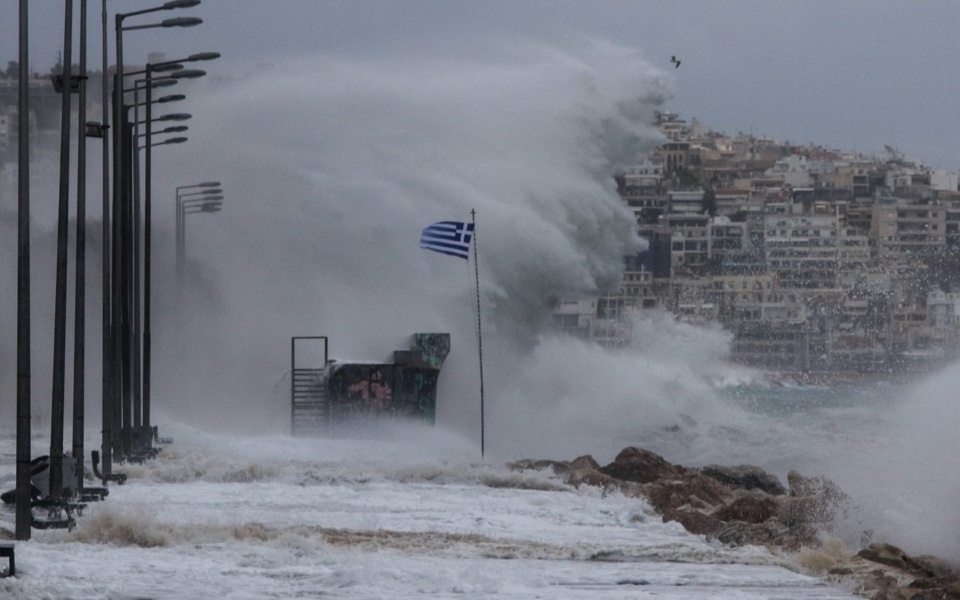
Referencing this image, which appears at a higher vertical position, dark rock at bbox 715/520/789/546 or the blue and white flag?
the blue and white flag

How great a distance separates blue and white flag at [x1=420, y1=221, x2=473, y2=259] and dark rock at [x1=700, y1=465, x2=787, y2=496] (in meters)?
5.74

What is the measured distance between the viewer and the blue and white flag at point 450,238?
34997mm

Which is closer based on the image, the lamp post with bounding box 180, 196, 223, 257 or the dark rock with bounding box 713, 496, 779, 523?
the dark rock with bounding box 713, 496, 779, 523

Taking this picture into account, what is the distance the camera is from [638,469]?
30.2 meters

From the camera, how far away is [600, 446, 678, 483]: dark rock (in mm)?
30086

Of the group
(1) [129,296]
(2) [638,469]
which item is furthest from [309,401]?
(2) [638,469]

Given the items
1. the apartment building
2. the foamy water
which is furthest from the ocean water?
the apartment building

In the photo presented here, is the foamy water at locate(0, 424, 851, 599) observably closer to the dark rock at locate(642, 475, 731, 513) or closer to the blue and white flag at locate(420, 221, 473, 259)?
the dark rock at locate(642, 475, 731, 513)

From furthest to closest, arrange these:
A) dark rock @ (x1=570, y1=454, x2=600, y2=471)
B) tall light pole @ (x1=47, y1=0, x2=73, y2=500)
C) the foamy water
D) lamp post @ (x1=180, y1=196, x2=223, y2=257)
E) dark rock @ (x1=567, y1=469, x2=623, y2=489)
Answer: lamp post @ (x1=180, y1=196, x2=223, y2=257) → dark rock @ (x1=570, y1=454, x2=600, y2=471) → dark rock @ (x1=567, y1=469, x2=623, y2=489) → tall light pole @ (x1=47, y1=0, x2=73, y2=500) → the foamy water

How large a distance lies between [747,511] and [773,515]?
0.92ft

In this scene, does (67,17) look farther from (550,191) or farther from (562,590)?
(550,191)

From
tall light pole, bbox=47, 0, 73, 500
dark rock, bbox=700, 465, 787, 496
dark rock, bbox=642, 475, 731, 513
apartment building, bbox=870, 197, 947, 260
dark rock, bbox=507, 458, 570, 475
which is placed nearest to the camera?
tall light pole, bbox=47, 0, 73, 500

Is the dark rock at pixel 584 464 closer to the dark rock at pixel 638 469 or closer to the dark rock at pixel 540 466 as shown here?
the dark rock at pixel 540 466

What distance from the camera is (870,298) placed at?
104938 mm
